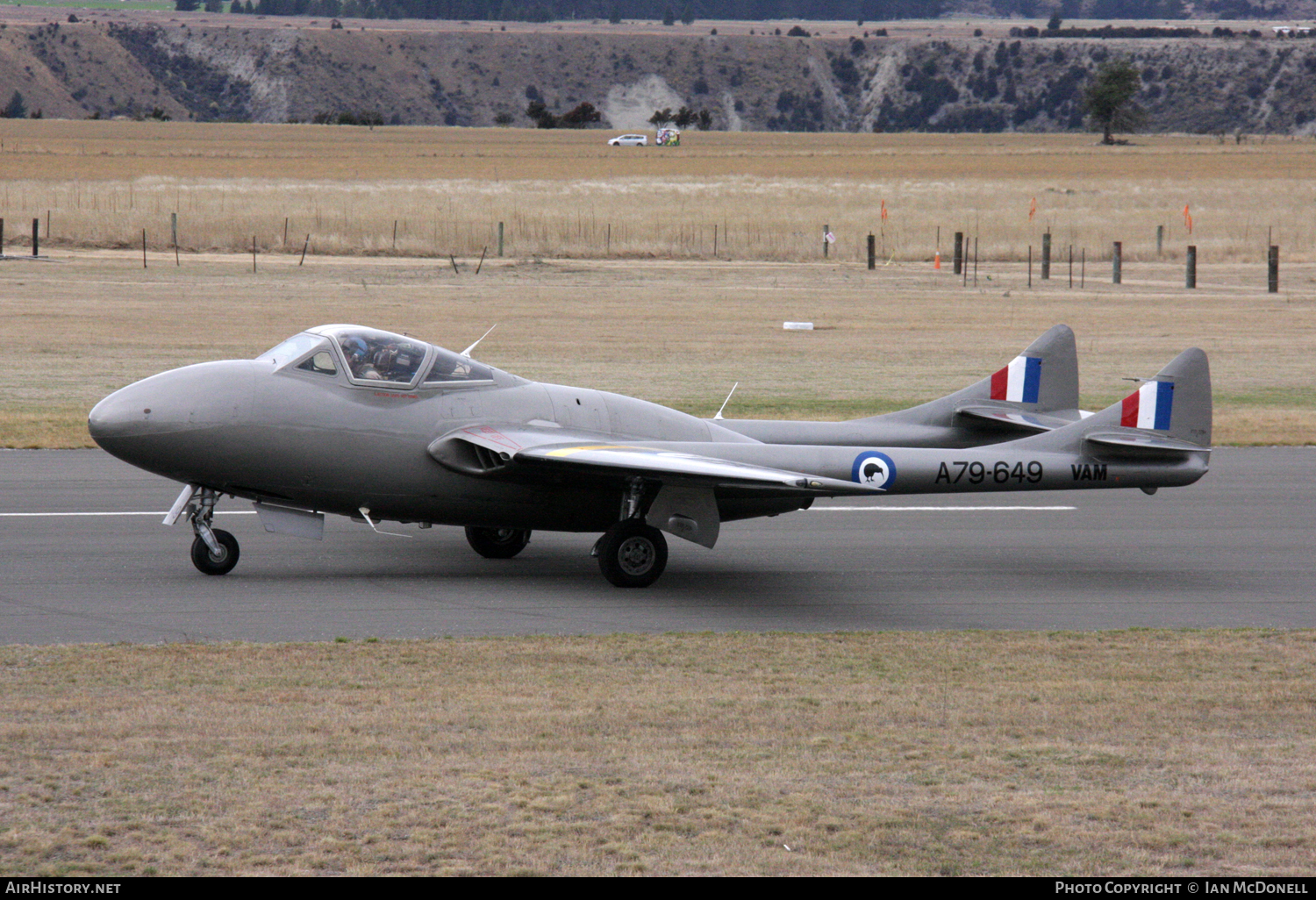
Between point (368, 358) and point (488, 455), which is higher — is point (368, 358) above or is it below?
above

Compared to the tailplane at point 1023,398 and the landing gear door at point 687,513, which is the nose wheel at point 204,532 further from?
the tailplane at point 1023,398

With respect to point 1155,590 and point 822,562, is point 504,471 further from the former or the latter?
point 1155,590

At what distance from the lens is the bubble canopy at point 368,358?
13508 millimetres

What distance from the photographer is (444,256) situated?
178ft

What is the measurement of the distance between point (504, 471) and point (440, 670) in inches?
139

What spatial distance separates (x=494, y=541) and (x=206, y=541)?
9.58ft

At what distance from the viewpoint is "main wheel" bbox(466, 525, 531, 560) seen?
14.9 metres

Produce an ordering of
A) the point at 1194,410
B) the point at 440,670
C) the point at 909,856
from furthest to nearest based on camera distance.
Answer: the point at 1194,410, the point at 440,670, the point at 909,856

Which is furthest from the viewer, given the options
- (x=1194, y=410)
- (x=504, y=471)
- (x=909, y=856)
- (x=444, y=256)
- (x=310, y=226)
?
(x=310, y=226)

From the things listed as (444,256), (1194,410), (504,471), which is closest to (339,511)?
(504,471)

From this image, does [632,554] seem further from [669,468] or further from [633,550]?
[669,468]

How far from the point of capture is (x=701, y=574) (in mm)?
14453

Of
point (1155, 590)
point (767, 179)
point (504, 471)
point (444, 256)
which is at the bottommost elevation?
point (1155, 590)

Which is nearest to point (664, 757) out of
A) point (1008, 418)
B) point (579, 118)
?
point (1008, 418)
